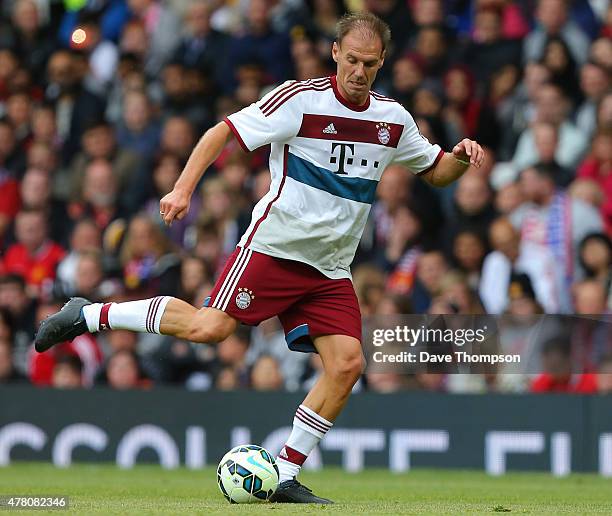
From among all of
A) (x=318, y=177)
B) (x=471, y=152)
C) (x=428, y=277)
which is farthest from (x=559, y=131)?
(x=318, y=177)

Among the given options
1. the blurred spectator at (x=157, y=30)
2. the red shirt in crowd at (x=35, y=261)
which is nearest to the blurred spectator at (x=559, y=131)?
the red shirt in crowd at (x=35, y=261)

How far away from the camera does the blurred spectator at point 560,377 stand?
454 inches

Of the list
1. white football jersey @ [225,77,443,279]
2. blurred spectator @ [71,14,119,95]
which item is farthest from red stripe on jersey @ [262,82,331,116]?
blurred spectator @ [71,14,119,95]

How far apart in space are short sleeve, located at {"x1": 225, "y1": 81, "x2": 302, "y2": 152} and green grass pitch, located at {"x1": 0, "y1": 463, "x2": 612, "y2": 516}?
1982mm

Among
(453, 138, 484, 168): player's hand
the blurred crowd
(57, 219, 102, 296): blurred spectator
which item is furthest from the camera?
(57, 219, 102, 296): blurred spectator

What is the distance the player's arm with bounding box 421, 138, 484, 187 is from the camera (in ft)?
28.0

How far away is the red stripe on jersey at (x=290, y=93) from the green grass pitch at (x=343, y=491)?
2.13 meters

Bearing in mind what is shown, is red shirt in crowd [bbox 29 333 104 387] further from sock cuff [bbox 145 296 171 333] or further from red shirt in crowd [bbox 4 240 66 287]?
sock cuff [bbox 145 296 171 333]

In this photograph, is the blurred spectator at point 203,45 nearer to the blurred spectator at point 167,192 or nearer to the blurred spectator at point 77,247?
the blurred spectator at point 167,192

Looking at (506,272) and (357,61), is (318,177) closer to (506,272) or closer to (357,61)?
(357,61)

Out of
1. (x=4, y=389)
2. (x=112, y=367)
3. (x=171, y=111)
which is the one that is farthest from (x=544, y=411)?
(x=171, y=111)

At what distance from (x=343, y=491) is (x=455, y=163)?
2306mm

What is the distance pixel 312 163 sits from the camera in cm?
833

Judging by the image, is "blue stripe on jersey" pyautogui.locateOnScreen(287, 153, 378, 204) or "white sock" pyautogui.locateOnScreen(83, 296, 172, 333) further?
"white sock" pyautogui.locateOnScreen(83, 296, 172, 333)
